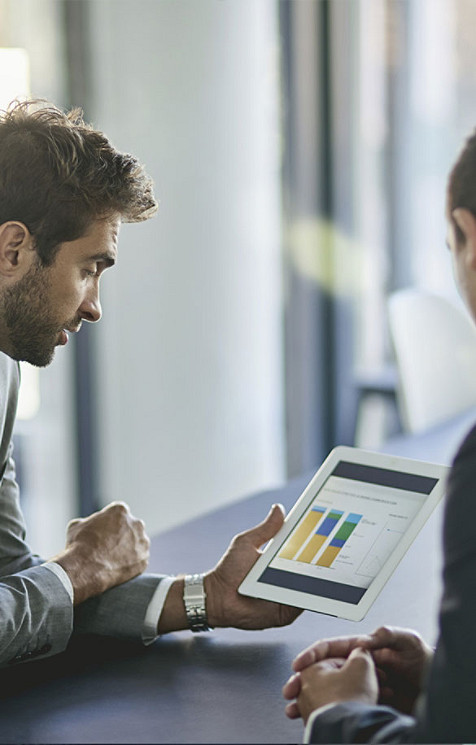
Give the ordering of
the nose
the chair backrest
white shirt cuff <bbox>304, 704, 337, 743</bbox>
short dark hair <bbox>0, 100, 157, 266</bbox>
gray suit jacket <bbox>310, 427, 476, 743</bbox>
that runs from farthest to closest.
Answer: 1. the chair backrest
2. the nose
3. short dark hair <bbox>0, 100, 157, 266</bbox>
4. white shirt cuff <bbox>304, 704, 337, 743</bbox>
5. gray suit jacket <bbox>310, 427, 476, 743</bbox>

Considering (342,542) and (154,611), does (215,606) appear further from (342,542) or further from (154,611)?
(342,542)

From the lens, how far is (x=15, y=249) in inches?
64.1

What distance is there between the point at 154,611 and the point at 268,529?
0.21m

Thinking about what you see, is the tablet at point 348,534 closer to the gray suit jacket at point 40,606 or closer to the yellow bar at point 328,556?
the yellow bar at point 328,556

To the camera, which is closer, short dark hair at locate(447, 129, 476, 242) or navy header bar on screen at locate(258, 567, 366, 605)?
short dark hair at locate(447, 129, 476, 242)

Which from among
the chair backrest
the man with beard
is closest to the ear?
the man with beard

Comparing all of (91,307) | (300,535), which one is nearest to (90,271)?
(91,307)

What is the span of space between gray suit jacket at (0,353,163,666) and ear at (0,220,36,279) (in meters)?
0.34

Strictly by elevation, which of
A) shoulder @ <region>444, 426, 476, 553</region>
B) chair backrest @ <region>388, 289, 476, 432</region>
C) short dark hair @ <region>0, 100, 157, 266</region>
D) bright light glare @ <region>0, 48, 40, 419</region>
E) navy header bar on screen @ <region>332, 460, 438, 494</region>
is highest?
bright light glare @ <region>0, 48, 40, 419</region>

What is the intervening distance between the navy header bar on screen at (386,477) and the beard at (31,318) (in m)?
0.55

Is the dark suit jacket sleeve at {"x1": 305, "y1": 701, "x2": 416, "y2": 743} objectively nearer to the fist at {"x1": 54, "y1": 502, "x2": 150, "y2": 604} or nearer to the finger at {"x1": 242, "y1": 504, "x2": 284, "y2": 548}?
the finger at {"x1": 242, "y1": 504, "x2": 284, "y2": 548}

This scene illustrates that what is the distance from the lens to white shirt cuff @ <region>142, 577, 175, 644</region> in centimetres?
148

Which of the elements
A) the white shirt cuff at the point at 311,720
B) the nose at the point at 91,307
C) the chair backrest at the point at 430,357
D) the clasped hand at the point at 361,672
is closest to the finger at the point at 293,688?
the clasped hand at the point at 361,672

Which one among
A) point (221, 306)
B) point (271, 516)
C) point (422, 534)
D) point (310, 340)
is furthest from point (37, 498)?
point (271, 516)
